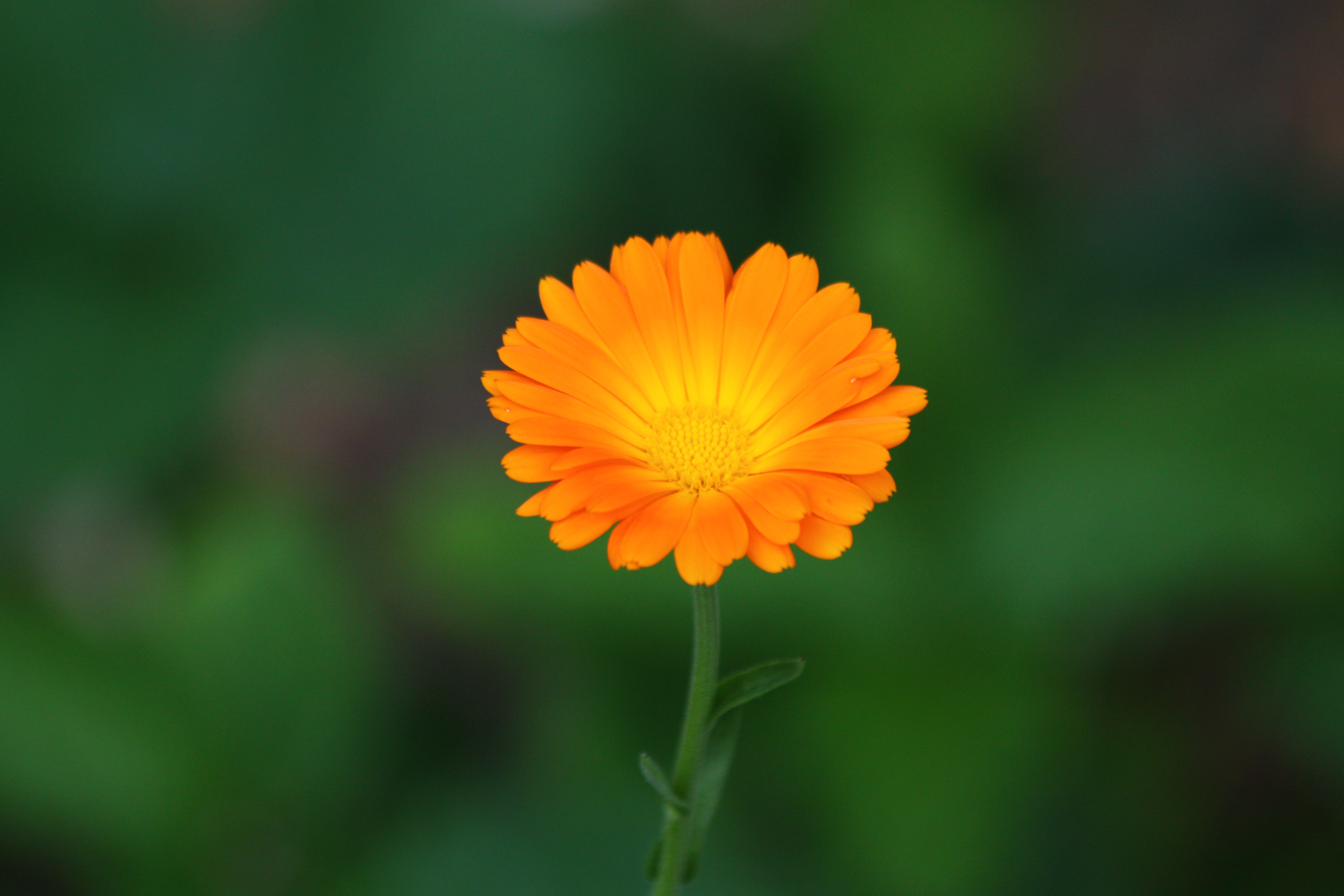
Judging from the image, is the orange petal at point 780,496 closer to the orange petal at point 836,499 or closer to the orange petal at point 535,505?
the orange petal at point 836,499

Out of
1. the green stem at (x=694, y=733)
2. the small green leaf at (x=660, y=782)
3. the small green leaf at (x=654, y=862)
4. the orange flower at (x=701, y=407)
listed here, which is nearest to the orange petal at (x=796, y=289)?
the orange flower at (x=701, y=407)

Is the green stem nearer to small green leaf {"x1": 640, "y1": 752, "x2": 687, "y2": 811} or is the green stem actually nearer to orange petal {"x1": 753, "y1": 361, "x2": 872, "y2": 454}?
small green leaf {"x1": 640, "y1": 752, "x2": 687, "y2": 811}

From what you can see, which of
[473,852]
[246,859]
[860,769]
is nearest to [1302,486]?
[860,769]

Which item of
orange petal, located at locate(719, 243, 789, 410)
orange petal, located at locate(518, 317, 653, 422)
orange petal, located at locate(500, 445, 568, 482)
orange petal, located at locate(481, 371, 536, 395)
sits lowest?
orange petal, located at locate(500, 445, 568, 482)

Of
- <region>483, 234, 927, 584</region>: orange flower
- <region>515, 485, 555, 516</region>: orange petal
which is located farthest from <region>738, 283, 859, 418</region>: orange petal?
<region>515, 485, 555, 516</region>: orange petal

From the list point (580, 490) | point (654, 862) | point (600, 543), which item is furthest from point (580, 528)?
point (600, 543)

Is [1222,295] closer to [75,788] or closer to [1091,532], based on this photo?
[1091,532]
